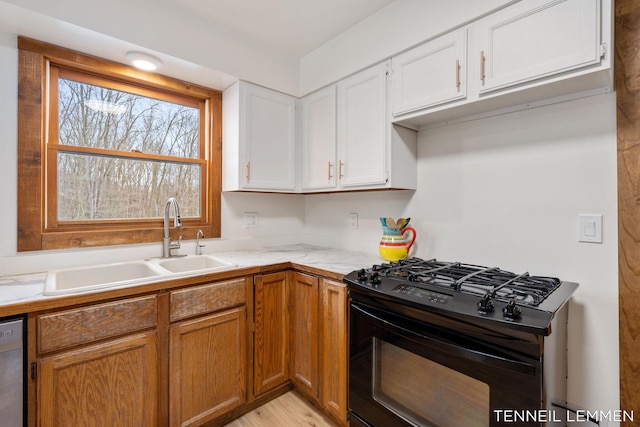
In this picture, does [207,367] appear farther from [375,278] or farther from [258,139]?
[258,139]

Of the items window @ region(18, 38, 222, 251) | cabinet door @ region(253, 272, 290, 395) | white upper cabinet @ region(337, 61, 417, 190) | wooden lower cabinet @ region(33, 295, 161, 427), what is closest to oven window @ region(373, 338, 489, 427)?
cabinet door @ region(253, 272, 290, 395)

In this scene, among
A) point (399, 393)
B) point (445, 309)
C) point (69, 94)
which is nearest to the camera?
point (445, 309)

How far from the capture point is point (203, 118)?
2.29 m

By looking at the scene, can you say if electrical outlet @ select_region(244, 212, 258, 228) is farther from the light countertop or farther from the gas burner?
the gas burner

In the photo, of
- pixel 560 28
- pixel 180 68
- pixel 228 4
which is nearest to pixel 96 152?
pixel 180 68

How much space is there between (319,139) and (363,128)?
1.41ft

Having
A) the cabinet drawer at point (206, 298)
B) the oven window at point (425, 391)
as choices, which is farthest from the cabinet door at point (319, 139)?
the oven window at point (425, 391)

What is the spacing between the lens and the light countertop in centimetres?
121

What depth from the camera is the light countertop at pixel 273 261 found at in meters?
1.21

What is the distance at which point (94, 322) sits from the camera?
1.27 metres

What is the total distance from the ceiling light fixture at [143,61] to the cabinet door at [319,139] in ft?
3.43

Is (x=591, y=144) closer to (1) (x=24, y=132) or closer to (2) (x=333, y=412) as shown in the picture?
(2) (x=333, y=412)

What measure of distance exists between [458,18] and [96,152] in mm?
2143

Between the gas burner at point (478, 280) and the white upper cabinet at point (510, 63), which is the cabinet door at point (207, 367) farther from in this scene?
the white upper cabinet at point (510, 63)
